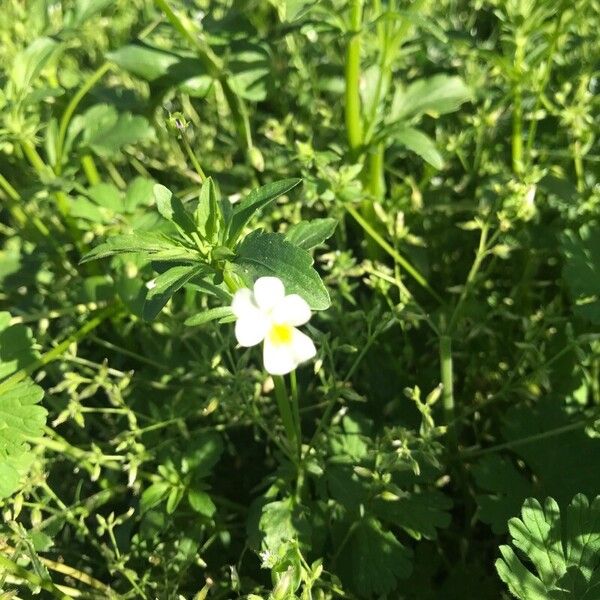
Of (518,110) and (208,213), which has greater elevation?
(208,213)

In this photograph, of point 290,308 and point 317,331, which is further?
point 317,331

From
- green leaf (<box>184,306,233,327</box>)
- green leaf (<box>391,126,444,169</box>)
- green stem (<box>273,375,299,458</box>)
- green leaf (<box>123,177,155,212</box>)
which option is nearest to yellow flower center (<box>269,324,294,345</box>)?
green leaf (<box>184,306,233,327</box>)

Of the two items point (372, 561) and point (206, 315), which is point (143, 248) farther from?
point (372, 561)

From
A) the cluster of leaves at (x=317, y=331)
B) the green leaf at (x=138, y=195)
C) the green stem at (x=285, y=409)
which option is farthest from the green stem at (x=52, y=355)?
the green stem at (x=285, y=409)

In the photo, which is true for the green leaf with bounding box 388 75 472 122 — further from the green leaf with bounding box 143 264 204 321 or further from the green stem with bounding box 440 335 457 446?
the green leaf with bounding box 143 264 204 321

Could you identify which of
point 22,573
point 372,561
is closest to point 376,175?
point 372,561

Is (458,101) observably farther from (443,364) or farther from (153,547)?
(153,547)
